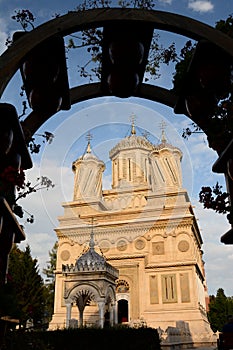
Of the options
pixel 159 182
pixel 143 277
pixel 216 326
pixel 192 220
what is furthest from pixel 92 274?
pixel 216 326

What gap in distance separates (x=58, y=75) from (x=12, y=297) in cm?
155

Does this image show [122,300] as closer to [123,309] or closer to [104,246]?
[123,309]

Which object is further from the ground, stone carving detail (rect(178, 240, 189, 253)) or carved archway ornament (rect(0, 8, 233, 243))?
stone carving detail (rect(178, 240, 189, 253))

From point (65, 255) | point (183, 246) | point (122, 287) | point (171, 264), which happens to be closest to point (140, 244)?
point (171, 264)

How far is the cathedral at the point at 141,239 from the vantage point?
25406mm

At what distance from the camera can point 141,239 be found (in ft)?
92.6

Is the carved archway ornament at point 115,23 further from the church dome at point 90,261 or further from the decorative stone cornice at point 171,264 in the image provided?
the decorative stone cornice at point 171,264

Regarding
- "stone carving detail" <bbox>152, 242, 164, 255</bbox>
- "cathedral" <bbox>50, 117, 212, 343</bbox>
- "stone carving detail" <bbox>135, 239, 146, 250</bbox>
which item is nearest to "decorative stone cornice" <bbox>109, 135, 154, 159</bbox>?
"cathedral" <bbox>50, 117, 212, 343</bbox>

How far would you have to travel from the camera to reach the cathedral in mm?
25406

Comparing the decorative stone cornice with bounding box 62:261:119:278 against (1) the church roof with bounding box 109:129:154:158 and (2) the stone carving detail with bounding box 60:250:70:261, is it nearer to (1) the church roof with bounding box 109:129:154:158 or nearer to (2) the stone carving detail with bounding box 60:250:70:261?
(2) the stone carving detail with bounding box 60:250:70:261

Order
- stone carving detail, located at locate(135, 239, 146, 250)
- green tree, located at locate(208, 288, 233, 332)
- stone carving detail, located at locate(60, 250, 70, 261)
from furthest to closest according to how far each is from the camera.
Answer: green tree, located at locate(208, 288, 233, 332), stone carving detail, located at locate(60, 250, 70, 261), stone carving detail, located at locate(135, 239, 146, 250)

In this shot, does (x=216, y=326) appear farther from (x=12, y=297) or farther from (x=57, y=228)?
(x=12, y=297)

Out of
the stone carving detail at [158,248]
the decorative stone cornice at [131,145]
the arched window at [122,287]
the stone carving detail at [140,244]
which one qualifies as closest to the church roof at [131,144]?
the decorative stone cornice at [131,145]

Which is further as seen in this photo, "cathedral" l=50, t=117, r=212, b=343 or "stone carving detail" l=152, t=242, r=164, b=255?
"stone carving detail" l=152, t=242, r=164, b=255
